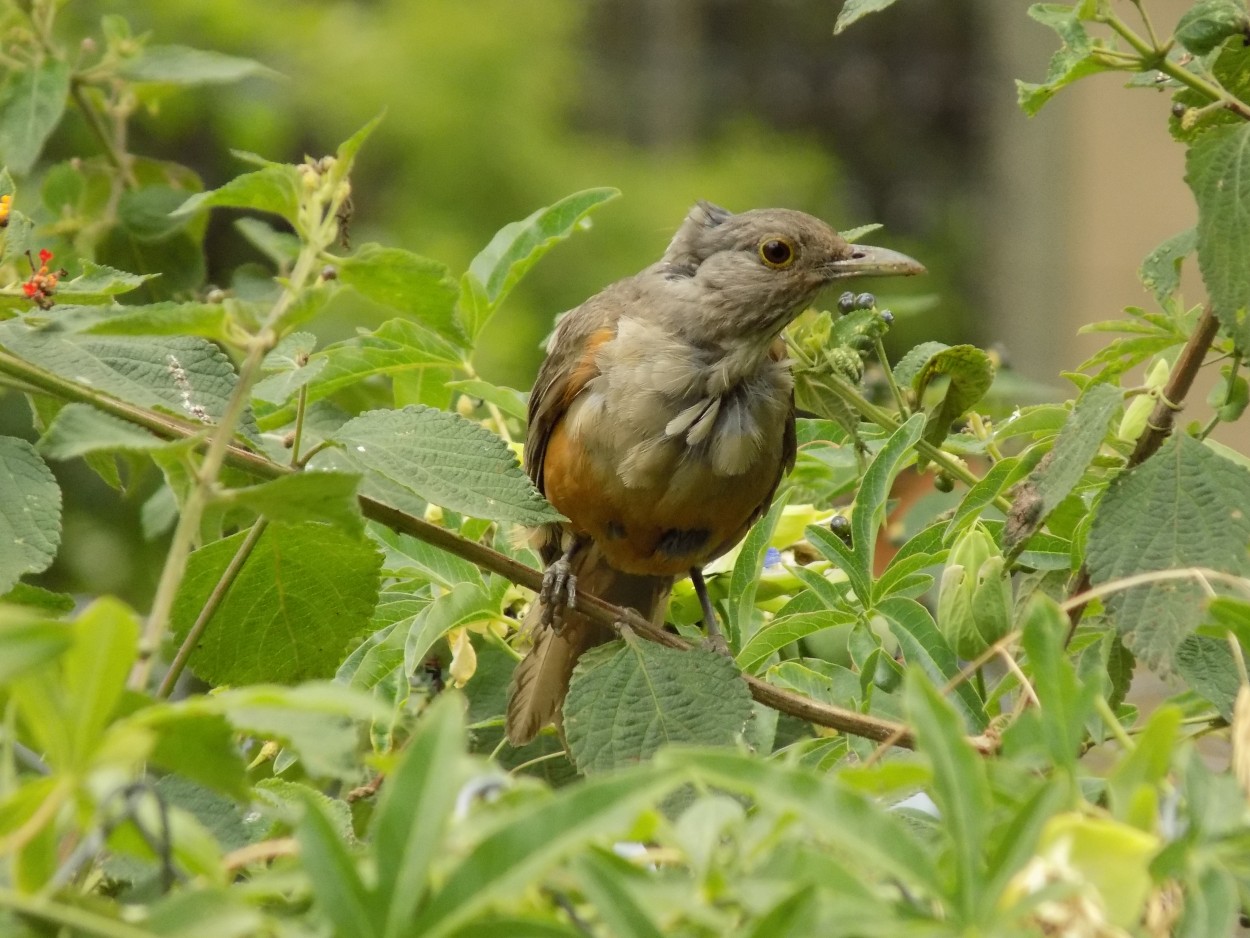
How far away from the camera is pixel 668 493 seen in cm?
273

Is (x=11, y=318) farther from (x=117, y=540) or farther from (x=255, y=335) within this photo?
(x=117, y=540)

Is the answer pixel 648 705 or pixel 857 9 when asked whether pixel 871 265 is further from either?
pixel 648 705

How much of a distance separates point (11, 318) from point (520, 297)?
6.95 meters

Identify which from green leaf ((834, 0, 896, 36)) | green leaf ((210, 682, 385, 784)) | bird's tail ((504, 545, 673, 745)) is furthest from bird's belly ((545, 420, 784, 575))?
green leaf ((210, 682, 385, 784))

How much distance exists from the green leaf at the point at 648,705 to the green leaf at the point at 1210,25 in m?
0.88

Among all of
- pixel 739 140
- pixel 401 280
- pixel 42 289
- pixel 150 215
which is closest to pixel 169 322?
pixel 401 280

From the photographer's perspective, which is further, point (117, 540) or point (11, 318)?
point (117, 540)

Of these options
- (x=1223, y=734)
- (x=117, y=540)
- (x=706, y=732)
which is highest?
(x=1223, y=734)

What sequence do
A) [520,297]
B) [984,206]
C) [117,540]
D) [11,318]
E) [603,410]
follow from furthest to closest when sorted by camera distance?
1. [984,206]
2. [520,297]
3. [117,540]
4. [603,410]
5. [11,318]

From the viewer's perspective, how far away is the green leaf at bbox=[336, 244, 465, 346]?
1.39m

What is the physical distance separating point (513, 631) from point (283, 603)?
28.8 inches

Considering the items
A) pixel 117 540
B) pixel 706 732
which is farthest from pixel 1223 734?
pixel 117 540

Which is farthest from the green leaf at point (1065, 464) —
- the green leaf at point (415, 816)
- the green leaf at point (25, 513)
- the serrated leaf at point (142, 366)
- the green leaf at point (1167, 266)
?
the green leaf at point (25, 513)

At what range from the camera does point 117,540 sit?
5473 mm
